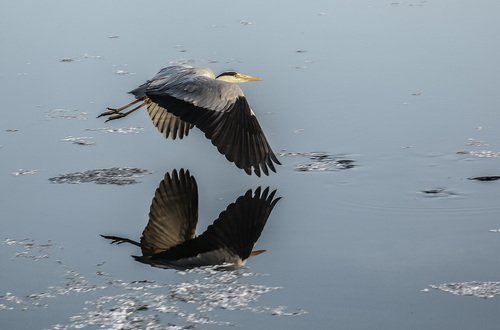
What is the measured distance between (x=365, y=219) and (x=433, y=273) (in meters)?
0.76

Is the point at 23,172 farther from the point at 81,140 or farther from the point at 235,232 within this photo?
the point at 235,232

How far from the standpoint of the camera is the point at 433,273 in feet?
15.6

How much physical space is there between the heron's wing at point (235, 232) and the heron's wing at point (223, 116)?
0.20 meters

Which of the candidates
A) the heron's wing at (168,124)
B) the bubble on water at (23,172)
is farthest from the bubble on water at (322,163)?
the bubble on water at (23,172)

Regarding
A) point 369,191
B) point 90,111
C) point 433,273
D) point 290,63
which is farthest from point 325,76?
point 433,273

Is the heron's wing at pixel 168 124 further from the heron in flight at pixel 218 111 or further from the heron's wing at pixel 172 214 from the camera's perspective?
the heron's wing at pixel 172 214

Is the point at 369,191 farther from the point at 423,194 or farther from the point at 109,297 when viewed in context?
the point at 109,297

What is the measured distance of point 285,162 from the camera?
6.41 meters

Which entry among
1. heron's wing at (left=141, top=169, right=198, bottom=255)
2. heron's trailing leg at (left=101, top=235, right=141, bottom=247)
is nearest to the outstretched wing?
heron's wing at (left=141, top=169, right=198, bottom=255)

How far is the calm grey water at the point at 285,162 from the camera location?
14.7ft

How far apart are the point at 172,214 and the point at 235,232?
45 cm

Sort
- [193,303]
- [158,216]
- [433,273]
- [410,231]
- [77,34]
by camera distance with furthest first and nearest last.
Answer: [77,34] → [158,216] → [410,231] → [433,273] → [193,303]

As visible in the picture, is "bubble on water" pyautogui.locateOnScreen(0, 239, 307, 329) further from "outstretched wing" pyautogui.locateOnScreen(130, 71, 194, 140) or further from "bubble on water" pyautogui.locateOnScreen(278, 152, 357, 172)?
"outstretched wing" pyautogui.locateOnScreen(130, 71, 194, 140)

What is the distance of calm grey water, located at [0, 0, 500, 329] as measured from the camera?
448 centimetres
